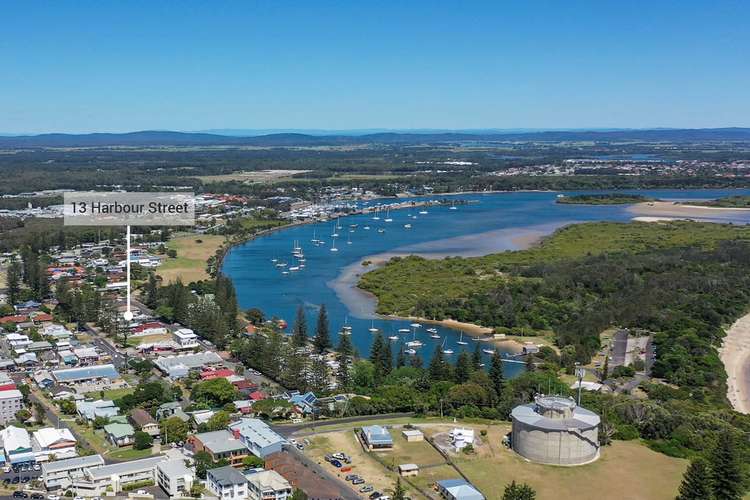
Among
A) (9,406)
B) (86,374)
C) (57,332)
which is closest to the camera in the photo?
(9,406)

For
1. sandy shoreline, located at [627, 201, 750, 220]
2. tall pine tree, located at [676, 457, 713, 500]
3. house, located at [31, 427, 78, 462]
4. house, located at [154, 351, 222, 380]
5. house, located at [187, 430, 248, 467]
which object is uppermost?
sandy shoreline, located at [627, 201, 750, 220]

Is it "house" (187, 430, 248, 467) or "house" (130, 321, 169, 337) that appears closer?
"house" (187, 430, 248, 467)

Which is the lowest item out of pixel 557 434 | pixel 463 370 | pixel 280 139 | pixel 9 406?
pixel 9 406

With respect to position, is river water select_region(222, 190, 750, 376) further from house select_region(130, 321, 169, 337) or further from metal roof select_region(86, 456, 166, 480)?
metal roof select_region(86, 456, 166, 480)

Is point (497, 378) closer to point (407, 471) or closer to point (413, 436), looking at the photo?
point (413, 436)

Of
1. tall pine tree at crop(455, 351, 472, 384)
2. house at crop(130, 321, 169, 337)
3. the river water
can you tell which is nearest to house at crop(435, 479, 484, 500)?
tall pine tree at crop(455, 351, 472, 384)

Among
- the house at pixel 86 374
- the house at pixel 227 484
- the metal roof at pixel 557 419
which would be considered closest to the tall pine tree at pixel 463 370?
the metal roof at pixel 557 419

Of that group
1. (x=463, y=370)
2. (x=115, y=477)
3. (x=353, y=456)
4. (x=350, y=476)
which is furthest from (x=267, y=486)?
(x=463, y=370)
